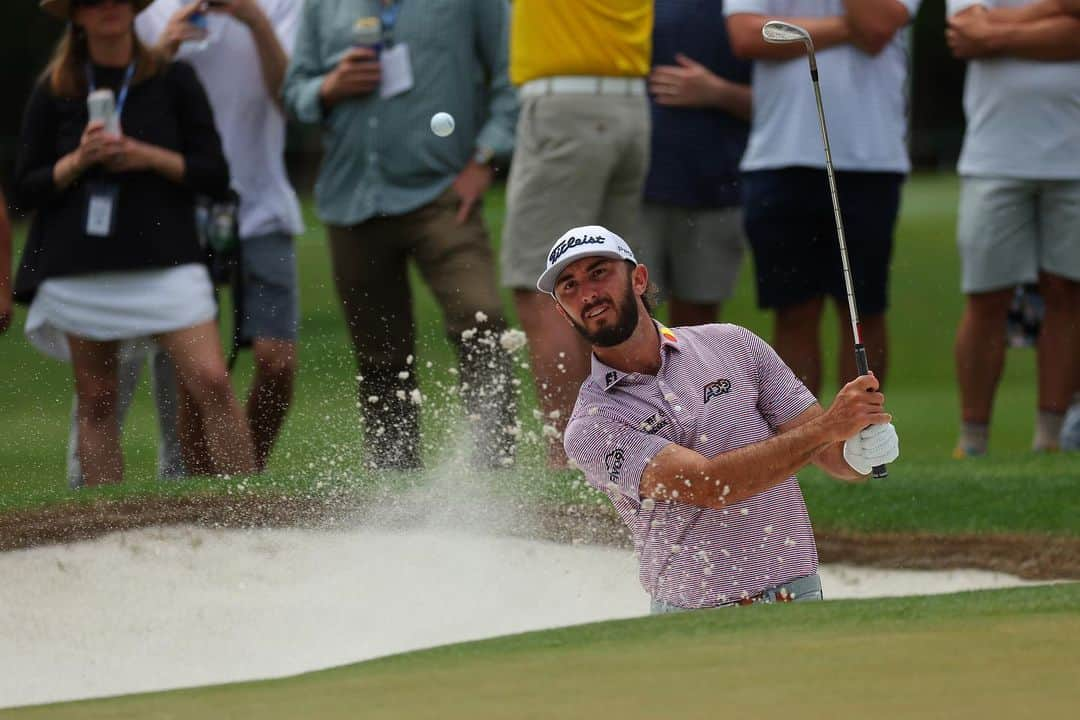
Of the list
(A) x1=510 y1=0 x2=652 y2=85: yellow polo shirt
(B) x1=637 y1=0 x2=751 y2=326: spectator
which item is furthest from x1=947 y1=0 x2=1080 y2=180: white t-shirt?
(A) x1=510 y1=0 x2=652 y2=85: yellow polo shirt

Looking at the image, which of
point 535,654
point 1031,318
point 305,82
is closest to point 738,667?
point 535,654

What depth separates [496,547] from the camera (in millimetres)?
6215

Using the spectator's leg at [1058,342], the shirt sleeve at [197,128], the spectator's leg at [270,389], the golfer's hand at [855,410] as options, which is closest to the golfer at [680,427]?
the golfer's hand at [855,410]

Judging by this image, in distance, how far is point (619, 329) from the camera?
430 centimetres

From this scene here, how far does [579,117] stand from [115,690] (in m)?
2.49

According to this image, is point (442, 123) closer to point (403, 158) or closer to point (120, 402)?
point (403, 158)

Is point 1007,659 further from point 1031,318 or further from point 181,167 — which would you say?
point 1031,318

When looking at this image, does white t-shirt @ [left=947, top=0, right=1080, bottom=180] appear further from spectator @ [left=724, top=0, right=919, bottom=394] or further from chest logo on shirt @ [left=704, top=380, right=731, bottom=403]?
chest logo on shirt @ [left=704, top=380, right=731, bottom=403]

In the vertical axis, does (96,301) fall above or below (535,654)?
below

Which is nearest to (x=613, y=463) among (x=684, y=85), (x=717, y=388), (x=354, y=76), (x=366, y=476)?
(x=717, y=388)

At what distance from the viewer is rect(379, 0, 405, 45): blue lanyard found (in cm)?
660

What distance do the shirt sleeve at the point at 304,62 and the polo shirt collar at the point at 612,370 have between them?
8.38 ft

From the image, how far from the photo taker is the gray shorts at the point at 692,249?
692 cm

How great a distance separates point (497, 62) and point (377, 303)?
946 mm
